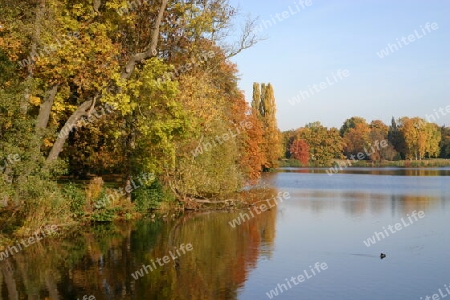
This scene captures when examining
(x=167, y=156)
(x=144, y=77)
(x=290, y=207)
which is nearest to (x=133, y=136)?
(x=167, y=156)

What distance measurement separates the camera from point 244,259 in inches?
693

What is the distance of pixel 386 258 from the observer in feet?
59.3

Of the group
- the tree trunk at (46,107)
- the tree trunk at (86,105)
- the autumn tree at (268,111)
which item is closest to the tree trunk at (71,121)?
the tree trunk at (86,105)

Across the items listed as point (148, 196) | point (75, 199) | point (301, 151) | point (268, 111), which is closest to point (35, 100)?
point (75, 199)

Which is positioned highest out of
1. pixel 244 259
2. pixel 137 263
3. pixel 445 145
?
pixel 445 145

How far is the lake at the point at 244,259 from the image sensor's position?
14.0 metres

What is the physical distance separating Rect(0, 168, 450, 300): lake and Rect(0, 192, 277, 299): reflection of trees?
3 centimetres

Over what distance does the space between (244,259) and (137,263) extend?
353cm

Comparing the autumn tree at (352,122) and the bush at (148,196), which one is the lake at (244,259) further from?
the autumn tree at (352,122)

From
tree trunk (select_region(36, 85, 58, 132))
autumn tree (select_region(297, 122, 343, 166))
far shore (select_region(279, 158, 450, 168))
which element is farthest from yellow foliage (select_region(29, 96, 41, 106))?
autumn tree (select_region(297, 122, 343, 166))

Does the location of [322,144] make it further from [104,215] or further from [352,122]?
[104,215]

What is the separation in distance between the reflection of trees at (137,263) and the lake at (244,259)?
0.10 feet

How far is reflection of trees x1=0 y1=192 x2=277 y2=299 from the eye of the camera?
13.8m

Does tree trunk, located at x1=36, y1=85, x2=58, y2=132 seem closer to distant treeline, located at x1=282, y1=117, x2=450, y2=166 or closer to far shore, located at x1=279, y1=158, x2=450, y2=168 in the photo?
far shore, located at x1=279, y1=158, x2=450, y2=168
